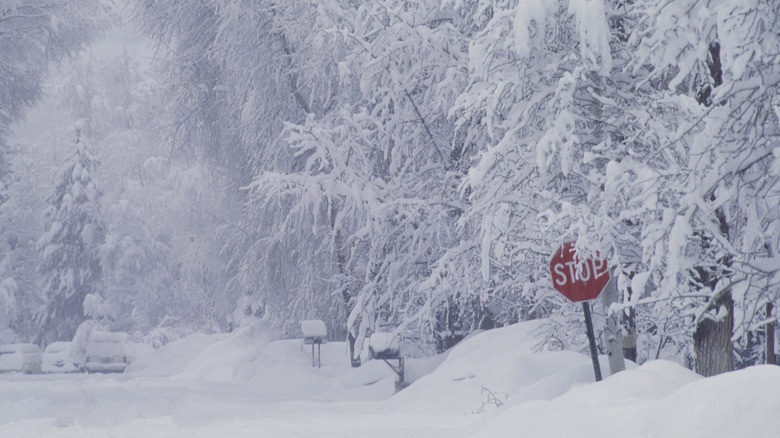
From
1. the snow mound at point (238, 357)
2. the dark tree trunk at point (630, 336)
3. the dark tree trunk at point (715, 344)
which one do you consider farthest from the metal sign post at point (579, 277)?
the snow mound at point (238, 357)

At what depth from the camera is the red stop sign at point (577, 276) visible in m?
7.89

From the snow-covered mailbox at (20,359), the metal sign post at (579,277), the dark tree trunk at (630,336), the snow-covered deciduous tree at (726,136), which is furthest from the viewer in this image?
the snow-covered mailbox at (20,359)

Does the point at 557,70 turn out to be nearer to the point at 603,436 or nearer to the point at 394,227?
the point at 603,436

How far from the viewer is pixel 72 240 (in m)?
37.6

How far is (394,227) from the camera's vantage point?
50.1ft

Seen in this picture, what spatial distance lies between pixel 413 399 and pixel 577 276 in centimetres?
360

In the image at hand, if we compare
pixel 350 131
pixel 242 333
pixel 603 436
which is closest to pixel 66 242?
pixel 242 333

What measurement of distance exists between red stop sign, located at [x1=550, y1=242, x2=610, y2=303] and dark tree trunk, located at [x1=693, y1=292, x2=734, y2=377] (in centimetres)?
137

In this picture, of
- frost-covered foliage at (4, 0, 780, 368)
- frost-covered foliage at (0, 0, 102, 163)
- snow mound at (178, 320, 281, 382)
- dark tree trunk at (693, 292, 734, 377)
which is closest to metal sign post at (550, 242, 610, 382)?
frost-covered foliage at (4, 0, 780, 368)

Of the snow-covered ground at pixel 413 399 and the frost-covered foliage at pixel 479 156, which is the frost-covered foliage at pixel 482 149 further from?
the snow-covered ground at pixel 413 399

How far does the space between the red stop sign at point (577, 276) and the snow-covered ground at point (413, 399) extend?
2.63ft

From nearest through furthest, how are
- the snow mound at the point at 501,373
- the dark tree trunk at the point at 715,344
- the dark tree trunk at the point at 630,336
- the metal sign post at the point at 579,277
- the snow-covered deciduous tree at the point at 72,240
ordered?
1. the metal sign post at the point at 579,277
2. the snow mound at the point at 501,373
3. the dark tree trunk at the point at 715,344
4. the dark tree trunk at the point at 630,336
5. the snow-covered deciduous tree at the point at 72,240

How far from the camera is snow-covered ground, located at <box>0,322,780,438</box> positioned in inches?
161

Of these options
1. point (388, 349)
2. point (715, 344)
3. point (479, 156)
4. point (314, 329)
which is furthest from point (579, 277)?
point (314, 329)
